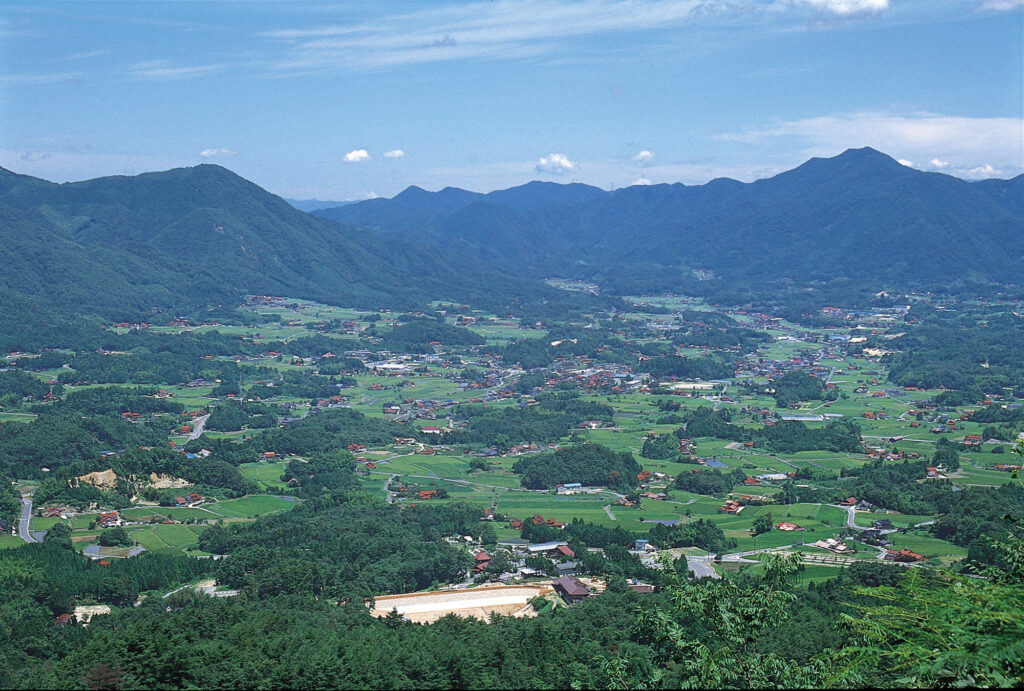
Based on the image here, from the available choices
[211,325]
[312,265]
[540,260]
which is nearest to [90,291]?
[211,325]

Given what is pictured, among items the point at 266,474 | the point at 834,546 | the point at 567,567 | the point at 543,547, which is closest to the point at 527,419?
the point at 266,474

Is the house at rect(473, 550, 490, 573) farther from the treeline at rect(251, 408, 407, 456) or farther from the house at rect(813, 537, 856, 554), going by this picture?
the treeline at rect(251, 408, 407, 456)

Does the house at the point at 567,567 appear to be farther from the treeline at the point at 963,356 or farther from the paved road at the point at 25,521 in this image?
the treeline at the point at 963,356

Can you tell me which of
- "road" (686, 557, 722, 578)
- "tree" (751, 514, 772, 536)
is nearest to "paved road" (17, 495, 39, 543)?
"road" (686, 557, 722, 578)

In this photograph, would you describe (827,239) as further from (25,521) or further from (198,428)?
(25,521)

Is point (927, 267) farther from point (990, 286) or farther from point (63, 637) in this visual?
point (63, 637)

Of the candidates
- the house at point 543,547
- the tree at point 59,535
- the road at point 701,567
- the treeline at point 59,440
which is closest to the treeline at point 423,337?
the treeline at point 59,440
